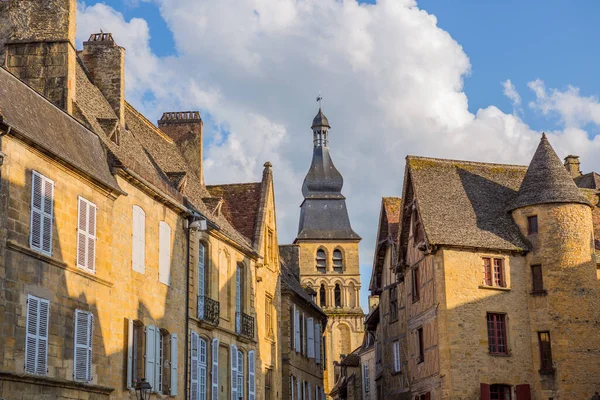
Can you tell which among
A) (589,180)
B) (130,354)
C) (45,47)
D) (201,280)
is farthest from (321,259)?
(130,354)

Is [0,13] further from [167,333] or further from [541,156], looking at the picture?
[541,156]

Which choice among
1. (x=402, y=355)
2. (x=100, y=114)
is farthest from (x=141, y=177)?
(x=402, y=355)

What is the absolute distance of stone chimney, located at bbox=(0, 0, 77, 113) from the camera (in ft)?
79.9

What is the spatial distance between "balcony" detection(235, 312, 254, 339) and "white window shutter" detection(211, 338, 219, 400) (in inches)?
82.6

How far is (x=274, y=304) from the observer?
37.1 metres

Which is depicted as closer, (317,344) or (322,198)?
(317,344)

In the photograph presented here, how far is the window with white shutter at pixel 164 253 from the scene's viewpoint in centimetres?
2591

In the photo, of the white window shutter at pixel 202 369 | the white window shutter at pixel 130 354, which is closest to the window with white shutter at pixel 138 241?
the white window shutter at pixel 130 354

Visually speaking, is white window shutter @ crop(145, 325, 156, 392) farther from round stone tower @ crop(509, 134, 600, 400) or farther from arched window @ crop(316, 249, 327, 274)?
arched window @ crop(316, 249, 327, 274)

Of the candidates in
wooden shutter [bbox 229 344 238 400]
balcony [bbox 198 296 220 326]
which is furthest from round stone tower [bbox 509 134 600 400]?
balcony [bbox 198 296 220 326]

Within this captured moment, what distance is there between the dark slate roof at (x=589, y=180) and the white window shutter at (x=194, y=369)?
79.3 ft

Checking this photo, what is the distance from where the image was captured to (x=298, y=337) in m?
41.1

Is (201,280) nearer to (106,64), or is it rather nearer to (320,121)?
(106,64)

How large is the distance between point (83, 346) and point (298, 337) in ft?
69.3
